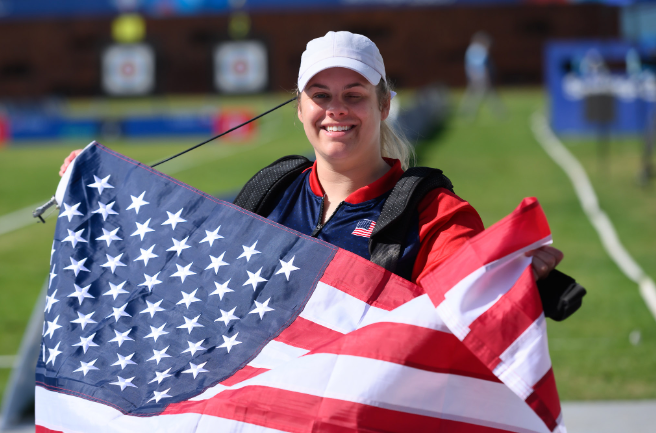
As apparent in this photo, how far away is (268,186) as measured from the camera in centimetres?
324

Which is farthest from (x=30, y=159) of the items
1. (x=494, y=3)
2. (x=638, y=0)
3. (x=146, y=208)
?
(x=494, y=3)

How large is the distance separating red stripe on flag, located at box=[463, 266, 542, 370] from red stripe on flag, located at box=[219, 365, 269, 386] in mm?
790

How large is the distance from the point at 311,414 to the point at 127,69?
36712 mm

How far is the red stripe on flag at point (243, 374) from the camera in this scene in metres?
2.81

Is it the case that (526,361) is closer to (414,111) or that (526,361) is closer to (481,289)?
(481,289)

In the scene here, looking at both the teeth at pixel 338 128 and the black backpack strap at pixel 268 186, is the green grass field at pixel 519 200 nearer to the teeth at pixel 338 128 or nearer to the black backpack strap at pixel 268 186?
the black backpack strap at pixel 268 186

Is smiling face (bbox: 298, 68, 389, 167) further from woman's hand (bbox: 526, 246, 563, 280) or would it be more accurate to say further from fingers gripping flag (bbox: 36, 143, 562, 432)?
woman's hand (bbox: 526, 246, 563, 280)

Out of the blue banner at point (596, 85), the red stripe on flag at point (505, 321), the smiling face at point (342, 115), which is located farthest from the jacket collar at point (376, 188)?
the blue banner at point (596, 85)

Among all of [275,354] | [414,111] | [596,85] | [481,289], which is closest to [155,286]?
[275,354]

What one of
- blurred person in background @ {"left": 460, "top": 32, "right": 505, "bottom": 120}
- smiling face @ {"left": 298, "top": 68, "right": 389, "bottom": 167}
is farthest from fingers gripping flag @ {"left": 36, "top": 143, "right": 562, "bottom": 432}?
blurred person in background @ {"left": 460, "top": 32, "right": 505, "bottom": 120}

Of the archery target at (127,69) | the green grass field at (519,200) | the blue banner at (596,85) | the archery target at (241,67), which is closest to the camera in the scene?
the green grass field at (519,200)

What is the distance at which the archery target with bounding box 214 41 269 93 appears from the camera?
117 feet

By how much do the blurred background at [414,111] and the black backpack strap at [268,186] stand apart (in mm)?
647

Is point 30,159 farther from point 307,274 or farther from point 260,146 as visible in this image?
point 307,274
